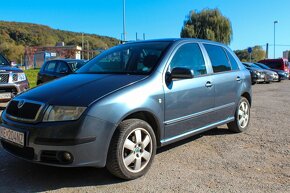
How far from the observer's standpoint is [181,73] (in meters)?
4.61

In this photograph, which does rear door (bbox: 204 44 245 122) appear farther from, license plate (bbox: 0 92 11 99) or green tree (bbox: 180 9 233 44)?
green tree (bbox: 180 9 233 44)

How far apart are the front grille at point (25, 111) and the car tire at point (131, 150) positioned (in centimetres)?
87

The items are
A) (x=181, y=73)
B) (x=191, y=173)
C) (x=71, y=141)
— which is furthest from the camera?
(x=181, y=73)

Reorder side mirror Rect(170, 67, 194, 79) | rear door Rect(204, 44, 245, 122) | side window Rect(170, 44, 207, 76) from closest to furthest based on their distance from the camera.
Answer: side mirror Rect(170, 67, 194, 79)
side window Rect(170, 44, 207, 76)
rear door Rect(204, 44, 245, 122)

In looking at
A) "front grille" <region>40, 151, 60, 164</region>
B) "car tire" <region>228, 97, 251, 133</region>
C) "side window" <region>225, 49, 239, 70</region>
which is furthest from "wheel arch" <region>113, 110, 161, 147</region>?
"side window" <region>225, 49, 239, 70</region>

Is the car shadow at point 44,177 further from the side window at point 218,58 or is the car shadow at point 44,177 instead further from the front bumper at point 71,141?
the side window at point 218,58

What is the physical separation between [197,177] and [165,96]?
105 centimetres

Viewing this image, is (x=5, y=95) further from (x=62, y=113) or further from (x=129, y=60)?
(x=62, y=113)

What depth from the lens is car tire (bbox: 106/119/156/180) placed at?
3.90 m

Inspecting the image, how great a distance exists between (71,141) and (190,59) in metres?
2.34

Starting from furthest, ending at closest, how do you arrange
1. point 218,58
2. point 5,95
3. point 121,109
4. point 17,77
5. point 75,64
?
point 75,64
point 17,77
point 5,95
point 218,58
point 121,109

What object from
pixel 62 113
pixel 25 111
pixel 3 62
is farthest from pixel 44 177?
pixel 3 62

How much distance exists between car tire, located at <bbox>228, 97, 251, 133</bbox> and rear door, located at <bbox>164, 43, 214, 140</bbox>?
3.54 ft

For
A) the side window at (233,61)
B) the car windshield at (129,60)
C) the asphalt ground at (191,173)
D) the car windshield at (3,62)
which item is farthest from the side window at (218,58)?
the car windshield at (3,62)
